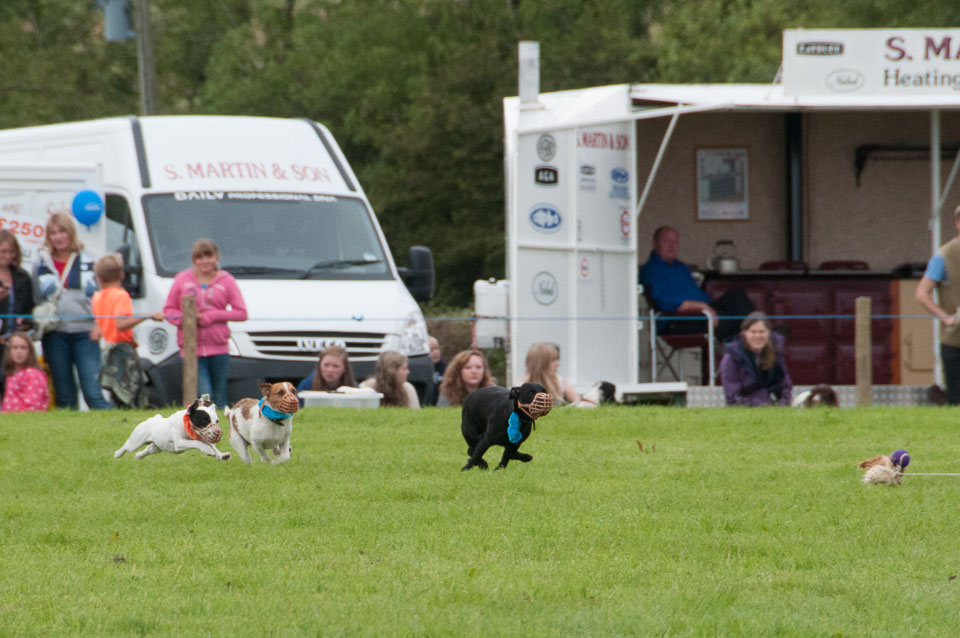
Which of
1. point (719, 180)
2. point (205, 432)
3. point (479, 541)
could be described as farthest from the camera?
point (719, 180)

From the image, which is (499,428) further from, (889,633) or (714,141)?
(714,141)

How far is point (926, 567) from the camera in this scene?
671 centimetres

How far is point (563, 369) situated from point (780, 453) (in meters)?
5.23

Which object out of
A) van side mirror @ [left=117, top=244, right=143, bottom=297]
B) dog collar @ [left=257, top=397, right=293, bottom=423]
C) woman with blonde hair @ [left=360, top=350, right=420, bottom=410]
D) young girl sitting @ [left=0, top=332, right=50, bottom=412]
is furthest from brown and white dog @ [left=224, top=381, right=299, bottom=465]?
van side mirror @ [left=117, top=244, right=143, bottom=297]

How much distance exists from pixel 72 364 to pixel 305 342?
6.95 ft

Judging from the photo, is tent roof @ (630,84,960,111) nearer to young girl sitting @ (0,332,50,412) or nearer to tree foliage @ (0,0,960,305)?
young girl sitting @ (0,332,50,412)

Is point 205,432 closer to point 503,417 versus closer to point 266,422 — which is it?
point 266,422

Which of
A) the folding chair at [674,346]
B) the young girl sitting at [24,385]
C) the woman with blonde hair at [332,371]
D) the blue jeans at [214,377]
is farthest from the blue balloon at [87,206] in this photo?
the folding chair at [674,346]

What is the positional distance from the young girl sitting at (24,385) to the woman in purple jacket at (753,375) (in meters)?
6.18

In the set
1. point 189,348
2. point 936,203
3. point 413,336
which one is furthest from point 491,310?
point 936,203

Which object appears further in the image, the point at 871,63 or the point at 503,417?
the point at 871,63

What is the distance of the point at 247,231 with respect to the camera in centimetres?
1516

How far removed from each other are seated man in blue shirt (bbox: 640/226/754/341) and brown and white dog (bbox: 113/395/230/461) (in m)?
8.27

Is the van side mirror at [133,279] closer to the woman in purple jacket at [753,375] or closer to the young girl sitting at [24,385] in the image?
the young girl sitting at [24,385]
